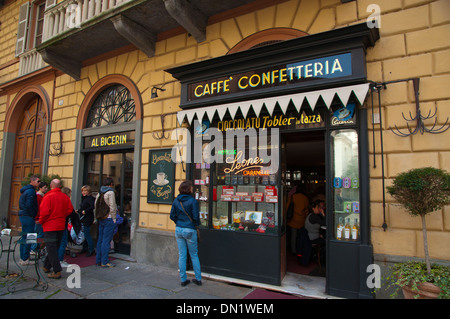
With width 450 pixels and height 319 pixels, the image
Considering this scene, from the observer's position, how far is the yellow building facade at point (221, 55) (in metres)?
4.17

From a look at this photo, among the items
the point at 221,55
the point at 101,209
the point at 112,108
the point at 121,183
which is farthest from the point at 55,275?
the point at 221,55

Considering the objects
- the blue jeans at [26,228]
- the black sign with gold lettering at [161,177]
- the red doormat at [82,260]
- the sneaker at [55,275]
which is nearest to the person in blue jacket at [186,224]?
the black sign with gold lettering at [161,177]

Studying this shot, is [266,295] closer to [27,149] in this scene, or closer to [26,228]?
[26,228]

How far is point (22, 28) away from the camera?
10.9 meters

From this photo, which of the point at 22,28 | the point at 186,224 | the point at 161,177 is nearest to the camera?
the point at 186,224

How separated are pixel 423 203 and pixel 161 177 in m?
4.97

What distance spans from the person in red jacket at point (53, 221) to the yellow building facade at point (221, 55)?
171 centimetres

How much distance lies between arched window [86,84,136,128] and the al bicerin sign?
96.3 inches

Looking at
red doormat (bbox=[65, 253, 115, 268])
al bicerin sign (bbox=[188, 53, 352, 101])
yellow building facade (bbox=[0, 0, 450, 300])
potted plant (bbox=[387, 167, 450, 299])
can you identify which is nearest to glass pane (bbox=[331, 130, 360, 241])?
yellow building facade (bbox=[0, 0, 450, 300])

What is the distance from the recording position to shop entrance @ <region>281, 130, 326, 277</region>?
5738 millimetres

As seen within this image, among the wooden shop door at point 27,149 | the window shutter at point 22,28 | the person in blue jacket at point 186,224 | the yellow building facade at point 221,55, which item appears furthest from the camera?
the window shutter at point 22,28

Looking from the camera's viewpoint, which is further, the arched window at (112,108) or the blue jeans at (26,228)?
the arched window at (112,108)

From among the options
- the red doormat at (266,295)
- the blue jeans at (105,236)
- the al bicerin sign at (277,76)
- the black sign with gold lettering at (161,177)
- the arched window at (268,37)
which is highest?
the arched window at (268,37)

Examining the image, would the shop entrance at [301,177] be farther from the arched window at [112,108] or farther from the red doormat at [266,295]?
the arched window at [112,108]
